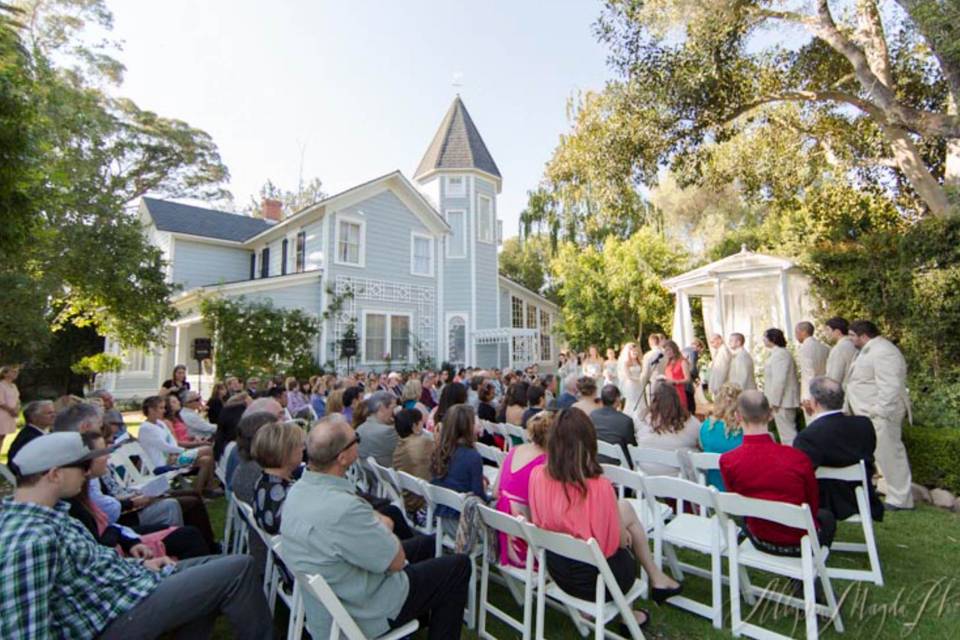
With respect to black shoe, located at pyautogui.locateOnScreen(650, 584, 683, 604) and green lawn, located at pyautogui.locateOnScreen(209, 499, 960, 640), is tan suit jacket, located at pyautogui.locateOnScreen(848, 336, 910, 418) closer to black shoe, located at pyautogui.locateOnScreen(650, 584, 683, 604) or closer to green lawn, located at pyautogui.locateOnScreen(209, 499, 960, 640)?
green lawn, located at pyautogui.locateOnScreen(209, 499, 960, 640)

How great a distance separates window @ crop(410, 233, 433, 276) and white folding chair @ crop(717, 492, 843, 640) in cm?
1585

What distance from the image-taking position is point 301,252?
16.6m

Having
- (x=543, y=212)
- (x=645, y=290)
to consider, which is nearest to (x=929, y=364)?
(x=645, y=290)

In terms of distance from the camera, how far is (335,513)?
2150 mm

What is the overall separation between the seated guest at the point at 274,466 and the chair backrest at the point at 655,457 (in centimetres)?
265

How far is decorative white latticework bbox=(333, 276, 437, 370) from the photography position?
51.5 feet

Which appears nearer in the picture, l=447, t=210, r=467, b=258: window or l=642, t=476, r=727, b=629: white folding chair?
l=642, t=476, r=727, b=629: white folding chair

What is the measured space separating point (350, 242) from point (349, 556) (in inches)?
Answer: 592

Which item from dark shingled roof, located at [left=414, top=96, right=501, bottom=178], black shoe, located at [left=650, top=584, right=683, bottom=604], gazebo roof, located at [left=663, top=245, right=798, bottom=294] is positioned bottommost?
black shoe, located at [left=650, top=584, right=683, bottom=604]

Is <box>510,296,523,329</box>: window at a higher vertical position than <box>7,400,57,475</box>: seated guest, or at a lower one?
higher

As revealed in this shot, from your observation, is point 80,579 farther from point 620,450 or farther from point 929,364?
point 929,364

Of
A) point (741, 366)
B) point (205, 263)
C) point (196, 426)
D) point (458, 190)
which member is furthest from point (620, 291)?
point (196, 426)

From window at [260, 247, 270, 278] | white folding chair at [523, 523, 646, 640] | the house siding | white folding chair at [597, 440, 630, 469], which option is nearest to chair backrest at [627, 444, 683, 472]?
white folding chair at [597, 440, 630, 469]

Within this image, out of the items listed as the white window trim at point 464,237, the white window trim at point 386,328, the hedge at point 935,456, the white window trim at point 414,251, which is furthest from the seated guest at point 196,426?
the white window trim at point 464,237
